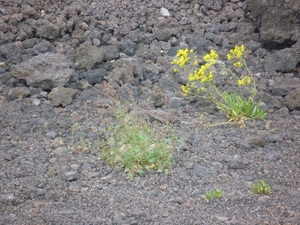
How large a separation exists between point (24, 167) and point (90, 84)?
175cm

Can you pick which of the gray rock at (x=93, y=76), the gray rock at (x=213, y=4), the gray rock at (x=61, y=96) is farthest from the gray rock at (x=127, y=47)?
the gray rock at (x=213, y=4)

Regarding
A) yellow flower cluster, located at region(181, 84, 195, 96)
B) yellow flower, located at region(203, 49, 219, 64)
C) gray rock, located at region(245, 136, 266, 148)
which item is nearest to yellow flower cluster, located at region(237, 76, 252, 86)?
yellow flower, located at region(203, 49, 219, 64)

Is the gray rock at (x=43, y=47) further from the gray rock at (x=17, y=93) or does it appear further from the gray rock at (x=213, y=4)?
the gray rock at (x=213, y=4)

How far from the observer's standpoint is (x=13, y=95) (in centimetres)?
662

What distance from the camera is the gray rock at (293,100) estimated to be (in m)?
6.54

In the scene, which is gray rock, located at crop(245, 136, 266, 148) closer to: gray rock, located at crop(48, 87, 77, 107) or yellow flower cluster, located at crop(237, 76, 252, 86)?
yellow flower cluster, located at crop(237, 76, 252, 86)

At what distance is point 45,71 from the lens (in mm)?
6824

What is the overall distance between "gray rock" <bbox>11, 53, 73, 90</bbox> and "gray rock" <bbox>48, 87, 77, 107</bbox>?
0.16 m

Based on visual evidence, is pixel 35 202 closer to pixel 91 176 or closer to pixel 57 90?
pixel 91 176

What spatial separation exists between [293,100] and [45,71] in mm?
2639

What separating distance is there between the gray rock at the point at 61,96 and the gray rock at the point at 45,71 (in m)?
0.16

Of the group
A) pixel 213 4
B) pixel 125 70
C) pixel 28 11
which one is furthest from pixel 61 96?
pixel 213 4

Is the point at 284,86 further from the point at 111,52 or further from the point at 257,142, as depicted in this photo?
the point at 111,52

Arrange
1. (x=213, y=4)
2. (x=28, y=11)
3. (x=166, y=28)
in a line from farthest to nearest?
1. (x=213, y=4)
2. (x=166, y=28)
3. (x=28, y=11)
